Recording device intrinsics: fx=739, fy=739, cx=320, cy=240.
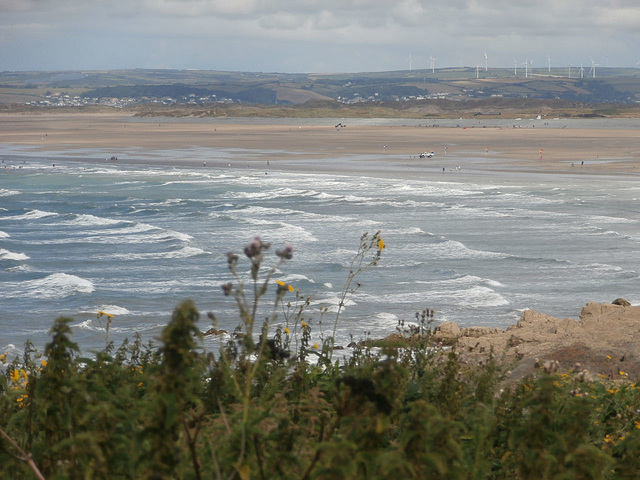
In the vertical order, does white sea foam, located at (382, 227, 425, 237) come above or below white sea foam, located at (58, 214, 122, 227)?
above

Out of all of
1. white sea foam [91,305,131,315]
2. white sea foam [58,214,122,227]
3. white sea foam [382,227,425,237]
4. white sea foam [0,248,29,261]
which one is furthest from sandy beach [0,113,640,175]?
white sea foam [91,305,131,315]

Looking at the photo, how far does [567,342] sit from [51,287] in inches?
477

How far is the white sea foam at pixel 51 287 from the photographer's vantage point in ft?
54.3

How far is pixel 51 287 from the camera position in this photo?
1711cm

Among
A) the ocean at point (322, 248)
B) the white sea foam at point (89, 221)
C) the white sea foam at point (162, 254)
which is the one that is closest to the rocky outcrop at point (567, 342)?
the ocean at point (322, 248)

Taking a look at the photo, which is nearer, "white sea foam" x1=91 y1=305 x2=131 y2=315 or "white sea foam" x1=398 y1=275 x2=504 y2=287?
"white sea foam" x1=91 y1=305 x2=131 y2=315

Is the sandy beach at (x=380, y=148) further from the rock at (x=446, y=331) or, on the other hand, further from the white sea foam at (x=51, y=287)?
the rock at (x=446, y=331)

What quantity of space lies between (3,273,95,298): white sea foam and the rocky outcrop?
29.9ft

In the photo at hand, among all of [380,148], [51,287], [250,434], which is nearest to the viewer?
[250,434]

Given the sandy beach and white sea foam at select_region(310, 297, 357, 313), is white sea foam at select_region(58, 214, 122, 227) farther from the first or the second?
the sandy beach

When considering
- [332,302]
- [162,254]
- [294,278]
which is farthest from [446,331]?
[162,254]

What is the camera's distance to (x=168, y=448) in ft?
7.78

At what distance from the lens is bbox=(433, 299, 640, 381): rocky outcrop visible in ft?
26.6

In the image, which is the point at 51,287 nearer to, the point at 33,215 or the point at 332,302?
the point at 332,302
